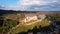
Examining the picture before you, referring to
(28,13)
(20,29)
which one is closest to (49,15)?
(28,13)

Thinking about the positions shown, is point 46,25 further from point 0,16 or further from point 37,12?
point 0,16

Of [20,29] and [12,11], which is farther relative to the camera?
[12,11]

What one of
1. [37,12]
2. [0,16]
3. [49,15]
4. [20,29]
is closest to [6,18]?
[0,16]

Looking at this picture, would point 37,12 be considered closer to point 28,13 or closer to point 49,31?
point 28,13

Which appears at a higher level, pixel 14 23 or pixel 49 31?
pixel 14 23

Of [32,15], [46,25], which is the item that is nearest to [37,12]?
[32,15]

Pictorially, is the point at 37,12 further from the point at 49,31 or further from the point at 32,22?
the point at 49,31

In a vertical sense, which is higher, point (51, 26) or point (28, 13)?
point (28, 13)
